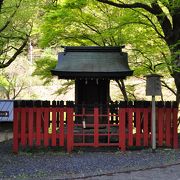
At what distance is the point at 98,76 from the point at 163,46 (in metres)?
4.38

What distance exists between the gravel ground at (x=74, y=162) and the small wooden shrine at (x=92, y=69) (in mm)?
2110

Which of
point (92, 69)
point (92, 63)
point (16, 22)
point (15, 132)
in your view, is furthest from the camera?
point (16, 22)

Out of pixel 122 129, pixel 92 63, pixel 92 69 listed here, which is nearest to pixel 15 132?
pixel 92 69

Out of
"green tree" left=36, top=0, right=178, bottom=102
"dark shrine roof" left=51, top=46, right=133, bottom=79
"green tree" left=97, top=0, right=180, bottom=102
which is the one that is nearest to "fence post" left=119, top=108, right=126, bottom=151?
"dark shrine roof" left=51, top=46, right=133, bottom=79

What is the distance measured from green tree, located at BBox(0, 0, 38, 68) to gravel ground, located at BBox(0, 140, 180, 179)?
504cm

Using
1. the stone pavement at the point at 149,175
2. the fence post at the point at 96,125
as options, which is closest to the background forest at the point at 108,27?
the fence post at the point at 96,125

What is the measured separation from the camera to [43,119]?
10875mm

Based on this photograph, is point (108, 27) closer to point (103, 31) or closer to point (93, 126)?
point (103, 31)

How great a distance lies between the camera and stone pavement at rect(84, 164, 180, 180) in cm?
697

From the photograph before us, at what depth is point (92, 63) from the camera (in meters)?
11.9

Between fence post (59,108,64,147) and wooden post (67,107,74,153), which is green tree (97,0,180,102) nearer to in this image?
wooden post (67,107,74,153)

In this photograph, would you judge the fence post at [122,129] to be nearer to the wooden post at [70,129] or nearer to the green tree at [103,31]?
the wooden post at [70,129]

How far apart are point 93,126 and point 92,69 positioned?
1.81 meters

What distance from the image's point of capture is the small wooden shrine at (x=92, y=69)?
11.3 metres
